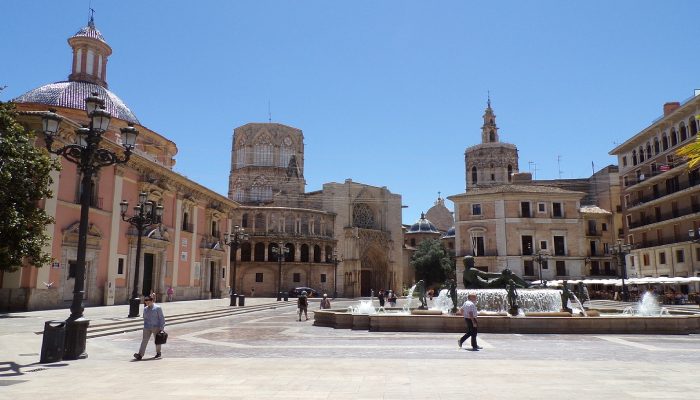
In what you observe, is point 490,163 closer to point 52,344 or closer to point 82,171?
point 82,171

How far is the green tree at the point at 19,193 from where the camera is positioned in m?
17.4

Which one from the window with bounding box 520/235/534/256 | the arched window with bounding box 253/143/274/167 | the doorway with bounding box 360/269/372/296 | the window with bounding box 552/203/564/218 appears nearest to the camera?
the window with bounding box 520/235/534/256

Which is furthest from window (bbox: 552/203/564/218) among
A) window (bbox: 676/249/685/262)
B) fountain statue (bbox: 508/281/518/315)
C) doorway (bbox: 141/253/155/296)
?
doorway (bbox: 141/253/155/296)

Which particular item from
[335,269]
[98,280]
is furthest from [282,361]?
[335,269]

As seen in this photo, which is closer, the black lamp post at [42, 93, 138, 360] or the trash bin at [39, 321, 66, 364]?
the trash bin at [39, 321, 66, 364]

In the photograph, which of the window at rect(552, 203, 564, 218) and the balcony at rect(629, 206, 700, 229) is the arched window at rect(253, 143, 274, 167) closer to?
the window at rect(552, 203, 564, 218)

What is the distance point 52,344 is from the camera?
9188 mm

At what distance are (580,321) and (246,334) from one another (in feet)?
32.2

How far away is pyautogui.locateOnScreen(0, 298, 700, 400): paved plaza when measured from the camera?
6.62 m

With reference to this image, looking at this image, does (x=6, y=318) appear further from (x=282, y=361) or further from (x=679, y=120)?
(x=679, y=120)

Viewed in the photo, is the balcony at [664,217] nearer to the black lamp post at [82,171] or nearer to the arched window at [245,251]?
the arched window at [245,251]

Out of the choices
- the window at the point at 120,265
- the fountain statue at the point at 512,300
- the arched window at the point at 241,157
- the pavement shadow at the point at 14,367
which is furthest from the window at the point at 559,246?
the pavement shadow at the point at 14,367

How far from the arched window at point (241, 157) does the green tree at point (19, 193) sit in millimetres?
43699

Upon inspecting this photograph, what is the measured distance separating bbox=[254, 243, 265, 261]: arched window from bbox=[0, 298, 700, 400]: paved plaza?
3861cm
